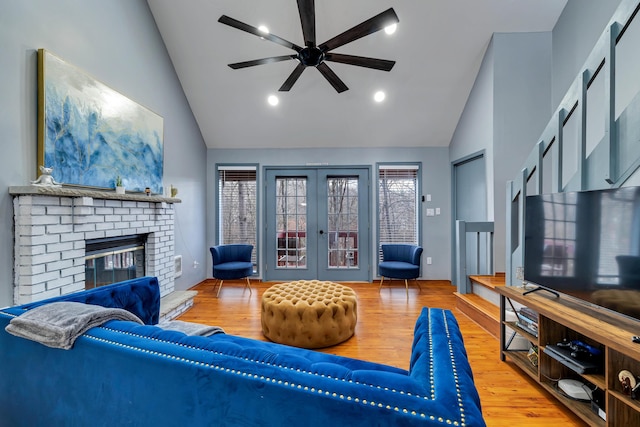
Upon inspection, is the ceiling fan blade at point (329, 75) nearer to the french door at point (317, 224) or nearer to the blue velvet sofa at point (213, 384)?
the french door at point (317, 224)

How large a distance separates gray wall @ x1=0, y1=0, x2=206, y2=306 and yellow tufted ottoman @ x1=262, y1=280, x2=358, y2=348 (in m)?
1.82

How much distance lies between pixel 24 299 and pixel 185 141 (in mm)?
2887

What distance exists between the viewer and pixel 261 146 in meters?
4.97

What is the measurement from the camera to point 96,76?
8.32 feet

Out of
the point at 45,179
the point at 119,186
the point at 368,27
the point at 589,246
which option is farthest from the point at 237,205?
the point at 589,246

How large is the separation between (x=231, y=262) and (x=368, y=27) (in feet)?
11.6

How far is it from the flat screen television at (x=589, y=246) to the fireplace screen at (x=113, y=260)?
3620 millimetres

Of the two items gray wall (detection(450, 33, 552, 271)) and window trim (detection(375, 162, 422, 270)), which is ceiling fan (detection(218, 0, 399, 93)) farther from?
window trim (detection(375, 162, 422, 270))

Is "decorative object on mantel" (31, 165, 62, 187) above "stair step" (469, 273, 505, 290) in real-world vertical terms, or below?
above

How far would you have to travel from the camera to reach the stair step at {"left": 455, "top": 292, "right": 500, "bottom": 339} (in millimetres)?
2715

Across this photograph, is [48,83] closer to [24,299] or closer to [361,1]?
[24,299]

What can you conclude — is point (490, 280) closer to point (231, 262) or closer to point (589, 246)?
point (589, 246)

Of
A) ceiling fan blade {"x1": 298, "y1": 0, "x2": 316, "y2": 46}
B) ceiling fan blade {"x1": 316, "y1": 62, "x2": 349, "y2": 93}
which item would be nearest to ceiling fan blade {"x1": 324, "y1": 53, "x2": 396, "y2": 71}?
ceiling fan blade {"x1": 316, "y1": 62, "x2": 349, "y2": 93}

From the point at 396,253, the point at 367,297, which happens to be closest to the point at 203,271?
the point at 367,297
